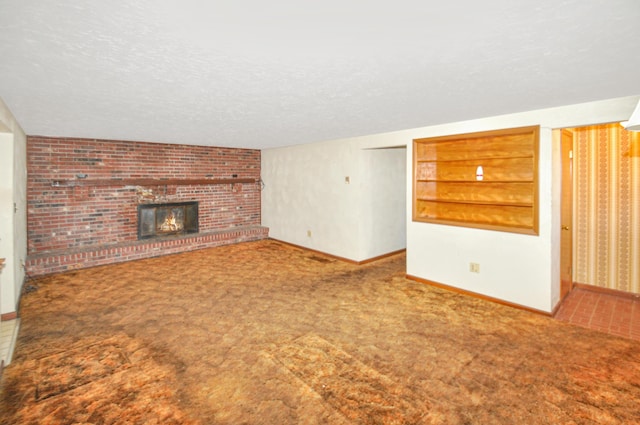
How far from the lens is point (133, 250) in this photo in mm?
5723

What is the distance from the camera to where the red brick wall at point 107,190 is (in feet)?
16.8

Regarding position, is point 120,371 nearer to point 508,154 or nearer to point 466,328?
point 466,328

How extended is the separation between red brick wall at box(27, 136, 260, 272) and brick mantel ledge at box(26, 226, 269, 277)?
0.27 meters

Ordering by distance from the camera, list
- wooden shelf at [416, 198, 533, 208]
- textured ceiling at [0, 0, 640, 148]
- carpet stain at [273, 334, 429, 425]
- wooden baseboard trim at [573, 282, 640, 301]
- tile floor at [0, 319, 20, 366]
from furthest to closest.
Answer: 1. wooden baseboard trim at [573, 282, 640, 301]
2. wooden shelf at [416, 198, 533, 208]
3. tile floor at [0, 319, 20, 366]
4. carpet stain at [273, 334, 429, 425]
5. textured ceiling at [0, 0, 640, 148]

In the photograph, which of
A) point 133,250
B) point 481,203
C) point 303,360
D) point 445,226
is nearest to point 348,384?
point 303,360

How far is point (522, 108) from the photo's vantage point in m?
3.33

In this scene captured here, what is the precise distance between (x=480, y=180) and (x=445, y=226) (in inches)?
28.8

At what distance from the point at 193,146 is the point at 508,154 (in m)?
5.59

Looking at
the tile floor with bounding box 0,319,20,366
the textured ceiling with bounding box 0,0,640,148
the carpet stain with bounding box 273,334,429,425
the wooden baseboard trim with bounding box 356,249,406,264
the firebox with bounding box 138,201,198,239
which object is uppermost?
the textured ceiling with bounding box 0,0,640,148

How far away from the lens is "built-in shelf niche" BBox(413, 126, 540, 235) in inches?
151

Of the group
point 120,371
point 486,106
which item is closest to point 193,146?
point 120,371

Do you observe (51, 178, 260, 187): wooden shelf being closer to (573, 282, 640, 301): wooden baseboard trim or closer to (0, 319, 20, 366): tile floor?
(0, 319, 20, 366): tile floor

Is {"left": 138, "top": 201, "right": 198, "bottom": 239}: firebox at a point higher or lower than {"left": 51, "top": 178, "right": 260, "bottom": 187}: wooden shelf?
lower

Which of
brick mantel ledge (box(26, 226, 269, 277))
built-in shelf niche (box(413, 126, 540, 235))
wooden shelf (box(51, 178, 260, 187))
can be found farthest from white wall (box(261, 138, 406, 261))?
wooden shelf (box(51, 178, 260, 187))
